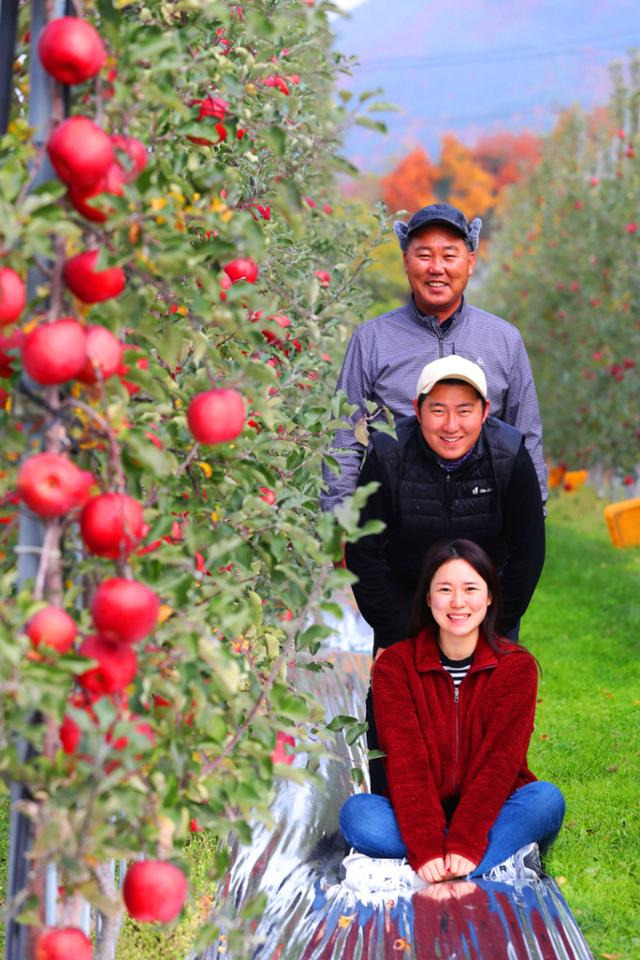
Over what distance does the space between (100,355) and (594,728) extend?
13.5ft

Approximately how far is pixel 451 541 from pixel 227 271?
1021mm

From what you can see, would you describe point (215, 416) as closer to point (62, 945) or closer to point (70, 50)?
point (70, 50)

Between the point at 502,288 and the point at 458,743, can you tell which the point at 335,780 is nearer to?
the point at 458,743

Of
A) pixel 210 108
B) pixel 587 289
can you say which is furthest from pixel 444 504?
pixel 587 289

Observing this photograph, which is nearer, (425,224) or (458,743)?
(458,743)

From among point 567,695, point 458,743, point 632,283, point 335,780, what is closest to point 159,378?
point 458,743

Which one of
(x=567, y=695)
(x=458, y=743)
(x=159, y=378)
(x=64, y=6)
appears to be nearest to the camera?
(x=64, y=6)

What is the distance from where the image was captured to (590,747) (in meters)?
5.11

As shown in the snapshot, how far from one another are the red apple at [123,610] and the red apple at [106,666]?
0.04 meters

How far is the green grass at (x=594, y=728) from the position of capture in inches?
138

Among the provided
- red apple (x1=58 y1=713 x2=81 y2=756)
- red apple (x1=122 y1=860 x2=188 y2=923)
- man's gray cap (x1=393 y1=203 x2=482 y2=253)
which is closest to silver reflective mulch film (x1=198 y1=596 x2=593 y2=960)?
red apple (x1=122 y1=860 x2=188 y2=923)

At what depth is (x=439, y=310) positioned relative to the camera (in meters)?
4.31

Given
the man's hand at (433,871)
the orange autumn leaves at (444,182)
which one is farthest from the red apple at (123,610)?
the orange autumn leaves at (444,182)

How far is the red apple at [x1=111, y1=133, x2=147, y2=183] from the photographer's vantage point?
6.40 feet
